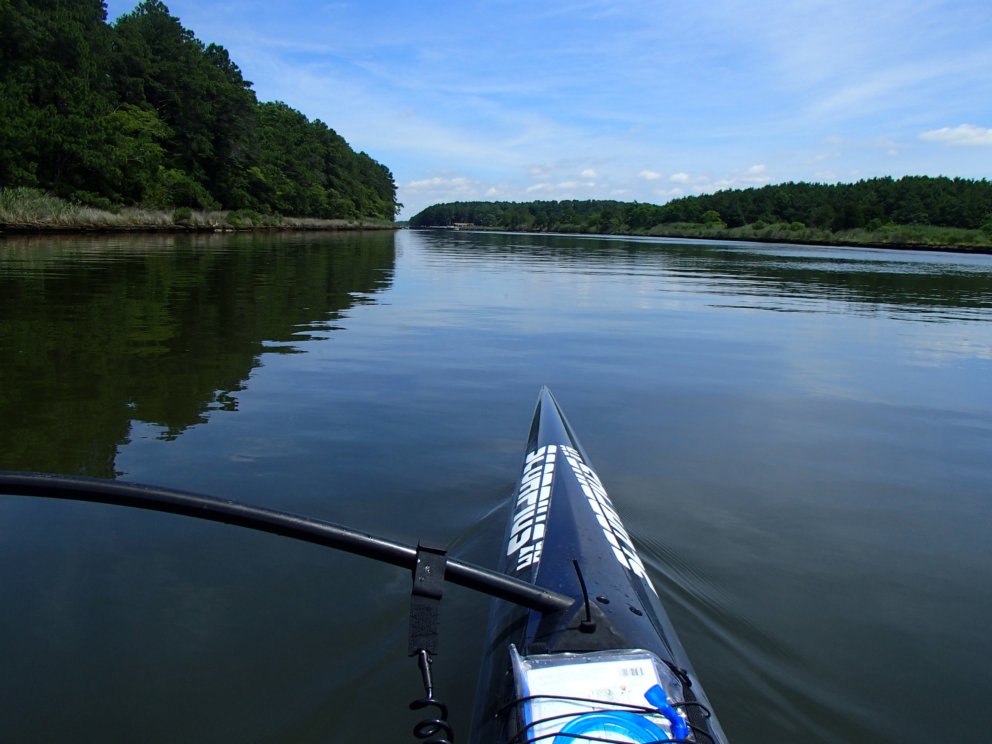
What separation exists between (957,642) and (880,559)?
891 mm

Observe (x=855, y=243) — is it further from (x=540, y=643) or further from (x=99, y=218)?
(x=540, y=643)

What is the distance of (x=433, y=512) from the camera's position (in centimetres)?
457

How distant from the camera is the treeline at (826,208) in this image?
4397 inches

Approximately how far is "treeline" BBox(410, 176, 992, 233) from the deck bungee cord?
118361 millimetres

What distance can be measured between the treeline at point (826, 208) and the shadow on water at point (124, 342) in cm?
11226

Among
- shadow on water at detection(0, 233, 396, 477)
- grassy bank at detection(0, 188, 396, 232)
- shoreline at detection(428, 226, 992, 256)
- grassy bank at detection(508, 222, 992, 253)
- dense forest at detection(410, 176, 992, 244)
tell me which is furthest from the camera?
dense forest at detection(410, 176, 992, 244)

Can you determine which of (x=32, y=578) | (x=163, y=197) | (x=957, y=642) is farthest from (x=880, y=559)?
(x=163, y=197)

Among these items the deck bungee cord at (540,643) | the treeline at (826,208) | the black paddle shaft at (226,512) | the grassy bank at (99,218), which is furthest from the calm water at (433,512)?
the treeline at (826,208)

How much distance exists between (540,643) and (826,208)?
147 m

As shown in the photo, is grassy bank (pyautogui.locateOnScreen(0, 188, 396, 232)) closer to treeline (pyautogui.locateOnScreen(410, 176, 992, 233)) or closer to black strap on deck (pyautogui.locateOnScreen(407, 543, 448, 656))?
black strap on deck (pyautogui.locateOnScreen(407, 543, 448, 656))

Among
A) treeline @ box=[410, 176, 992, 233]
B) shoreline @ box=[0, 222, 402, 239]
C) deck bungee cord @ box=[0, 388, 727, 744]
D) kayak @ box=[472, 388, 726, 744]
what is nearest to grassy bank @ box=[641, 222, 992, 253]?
treeline @ box=[410, 176, 992, 233]

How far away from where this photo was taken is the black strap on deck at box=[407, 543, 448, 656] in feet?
7.04

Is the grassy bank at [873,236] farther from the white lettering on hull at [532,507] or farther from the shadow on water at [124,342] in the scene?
the white lettering on hull at [532,507]

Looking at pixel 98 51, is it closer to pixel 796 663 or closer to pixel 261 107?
pixel 261 107
